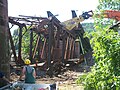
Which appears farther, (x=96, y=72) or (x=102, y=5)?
(x=102, y=5)

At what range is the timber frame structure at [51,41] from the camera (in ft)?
56.8

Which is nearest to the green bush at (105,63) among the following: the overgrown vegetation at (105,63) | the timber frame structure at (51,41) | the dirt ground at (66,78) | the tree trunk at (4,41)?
the overgrown vegetation at (105,63)

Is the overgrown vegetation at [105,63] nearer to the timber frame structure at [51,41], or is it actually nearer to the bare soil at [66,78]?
the bare soil at [66,78]

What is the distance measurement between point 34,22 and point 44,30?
1730 mm

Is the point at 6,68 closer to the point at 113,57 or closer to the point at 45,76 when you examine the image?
the point at 113,57

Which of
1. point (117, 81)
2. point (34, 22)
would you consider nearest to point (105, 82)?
point (117, 81)

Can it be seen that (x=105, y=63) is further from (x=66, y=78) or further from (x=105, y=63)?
(x=66, y=78)

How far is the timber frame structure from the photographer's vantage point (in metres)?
17.3

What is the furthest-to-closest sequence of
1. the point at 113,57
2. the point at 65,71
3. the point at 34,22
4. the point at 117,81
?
the point at 34,22
the point at 65,71
the point at 113,57
the point at 117,81

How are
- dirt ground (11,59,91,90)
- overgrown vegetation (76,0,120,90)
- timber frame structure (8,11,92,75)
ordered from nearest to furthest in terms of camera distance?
1. overgrown vegetation (76,0,120,90)
2. dirt ground (11,59,91,90)
3. timber frame structure (8,11,92,75)

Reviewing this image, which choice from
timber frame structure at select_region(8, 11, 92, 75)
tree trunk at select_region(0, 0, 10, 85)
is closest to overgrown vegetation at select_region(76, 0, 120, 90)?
tree trunk at select_region(0, 0, 10, 85)

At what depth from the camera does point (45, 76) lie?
51.4 ft

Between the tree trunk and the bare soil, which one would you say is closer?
the tree trunk

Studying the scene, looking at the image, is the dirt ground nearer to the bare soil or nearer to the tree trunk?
the bare soil
